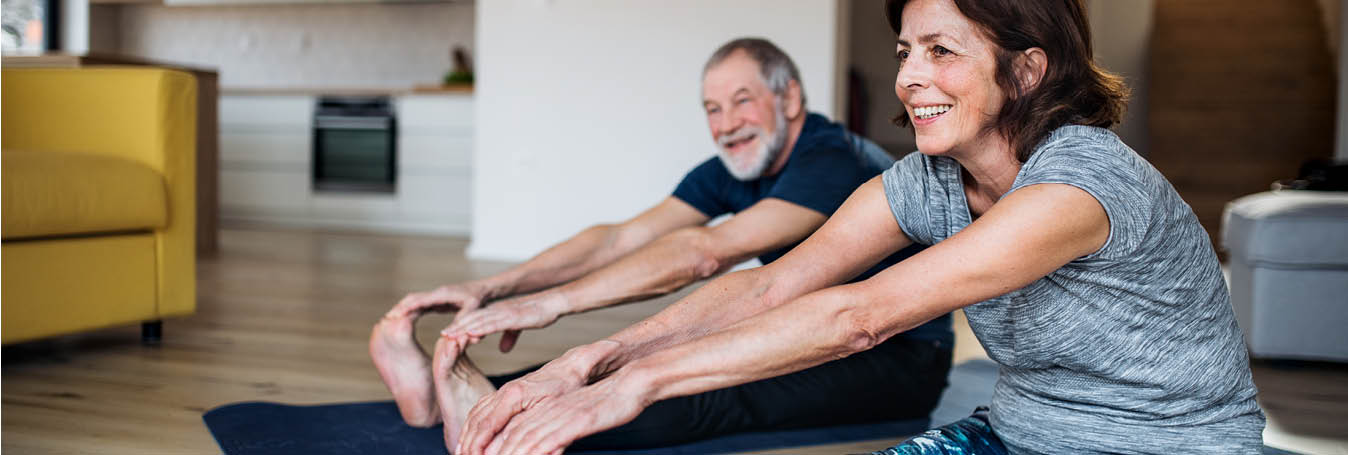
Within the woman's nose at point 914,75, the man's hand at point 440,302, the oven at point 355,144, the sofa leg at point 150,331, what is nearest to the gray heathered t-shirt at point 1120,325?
the woman's nose at point 914,75

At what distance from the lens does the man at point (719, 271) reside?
1.78 m

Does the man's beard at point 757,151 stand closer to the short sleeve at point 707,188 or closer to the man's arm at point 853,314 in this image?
the short sleeve at point 707,188

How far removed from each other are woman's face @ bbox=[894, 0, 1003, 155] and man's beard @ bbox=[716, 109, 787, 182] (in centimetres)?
95

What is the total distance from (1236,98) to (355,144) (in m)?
5.74

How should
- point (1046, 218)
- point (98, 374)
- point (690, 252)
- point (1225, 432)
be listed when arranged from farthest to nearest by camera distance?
point (98, 374) < point (690, 252) < point (1225, 432) < point (1046, 218)

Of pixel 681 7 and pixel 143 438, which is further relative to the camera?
pixel 681 7

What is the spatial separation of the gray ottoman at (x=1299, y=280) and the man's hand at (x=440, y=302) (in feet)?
6.97

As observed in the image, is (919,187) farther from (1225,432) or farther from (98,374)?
(98,374)

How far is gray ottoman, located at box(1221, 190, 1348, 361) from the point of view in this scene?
111 inches

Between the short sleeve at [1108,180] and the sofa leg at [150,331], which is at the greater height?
the short sleeve at [1108,180]

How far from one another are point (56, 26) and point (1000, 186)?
Result: 7.59 meters

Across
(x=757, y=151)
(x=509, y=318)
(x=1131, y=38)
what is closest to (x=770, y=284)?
(x=509, y=318)

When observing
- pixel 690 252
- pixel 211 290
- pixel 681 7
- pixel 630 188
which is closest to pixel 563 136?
pixel 630 188

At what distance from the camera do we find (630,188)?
201 inches
